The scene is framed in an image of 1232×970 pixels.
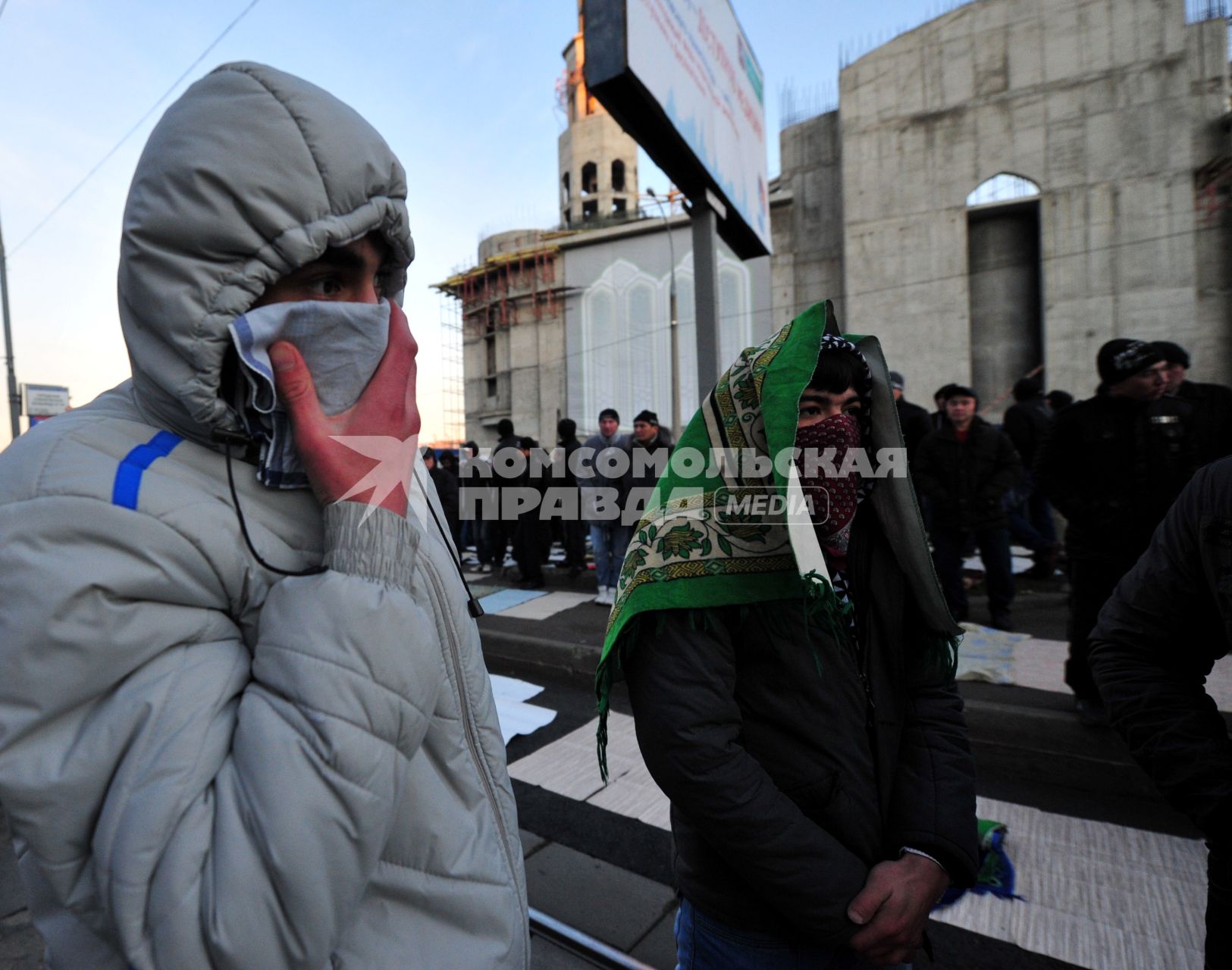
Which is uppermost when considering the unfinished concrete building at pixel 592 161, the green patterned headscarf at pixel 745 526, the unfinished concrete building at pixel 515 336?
the unfinished concrete building at pixel 592 161

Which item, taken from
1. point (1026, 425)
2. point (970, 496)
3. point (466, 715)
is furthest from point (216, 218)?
point (1026, 425)

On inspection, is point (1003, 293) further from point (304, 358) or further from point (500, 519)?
point (304, 358)

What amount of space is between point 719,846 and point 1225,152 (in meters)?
25.7

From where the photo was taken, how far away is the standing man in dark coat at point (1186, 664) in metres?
1.30

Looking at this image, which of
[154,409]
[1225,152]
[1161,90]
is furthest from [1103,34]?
[154,409]

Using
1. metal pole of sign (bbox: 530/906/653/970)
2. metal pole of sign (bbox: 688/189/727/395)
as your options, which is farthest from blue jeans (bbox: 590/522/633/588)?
metal pole of sign (bbox: 530/906/653/970)

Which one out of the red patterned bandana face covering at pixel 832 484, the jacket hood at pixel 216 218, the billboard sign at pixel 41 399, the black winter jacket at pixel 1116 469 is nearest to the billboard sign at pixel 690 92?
the black winter jacket at pixel 1116 469

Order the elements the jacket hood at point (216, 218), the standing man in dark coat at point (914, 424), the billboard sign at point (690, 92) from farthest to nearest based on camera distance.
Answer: the standing man in dark coat at point (914, 424)
the billboard sign at point (690, 92)
the jacket hood at point (216, 218)

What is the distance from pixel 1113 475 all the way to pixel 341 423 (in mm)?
4098

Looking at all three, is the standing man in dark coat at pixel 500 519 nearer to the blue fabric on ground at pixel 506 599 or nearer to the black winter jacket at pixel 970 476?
the blue fabric on ground at pixel 506 599

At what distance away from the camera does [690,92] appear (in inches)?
221

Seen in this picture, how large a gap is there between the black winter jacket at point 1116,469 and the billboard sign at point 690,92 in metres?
3.56

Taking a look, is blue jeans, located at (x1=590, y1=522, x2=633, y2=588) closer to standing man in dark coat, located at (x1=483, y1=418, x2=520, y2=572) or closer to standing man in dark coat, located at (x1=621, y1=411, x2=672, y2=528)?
standing man in dark coat, located at (x1=621, y1=411, x2=672, y2=528)

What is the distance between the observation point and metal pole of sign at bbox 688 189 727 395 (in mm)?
6066
